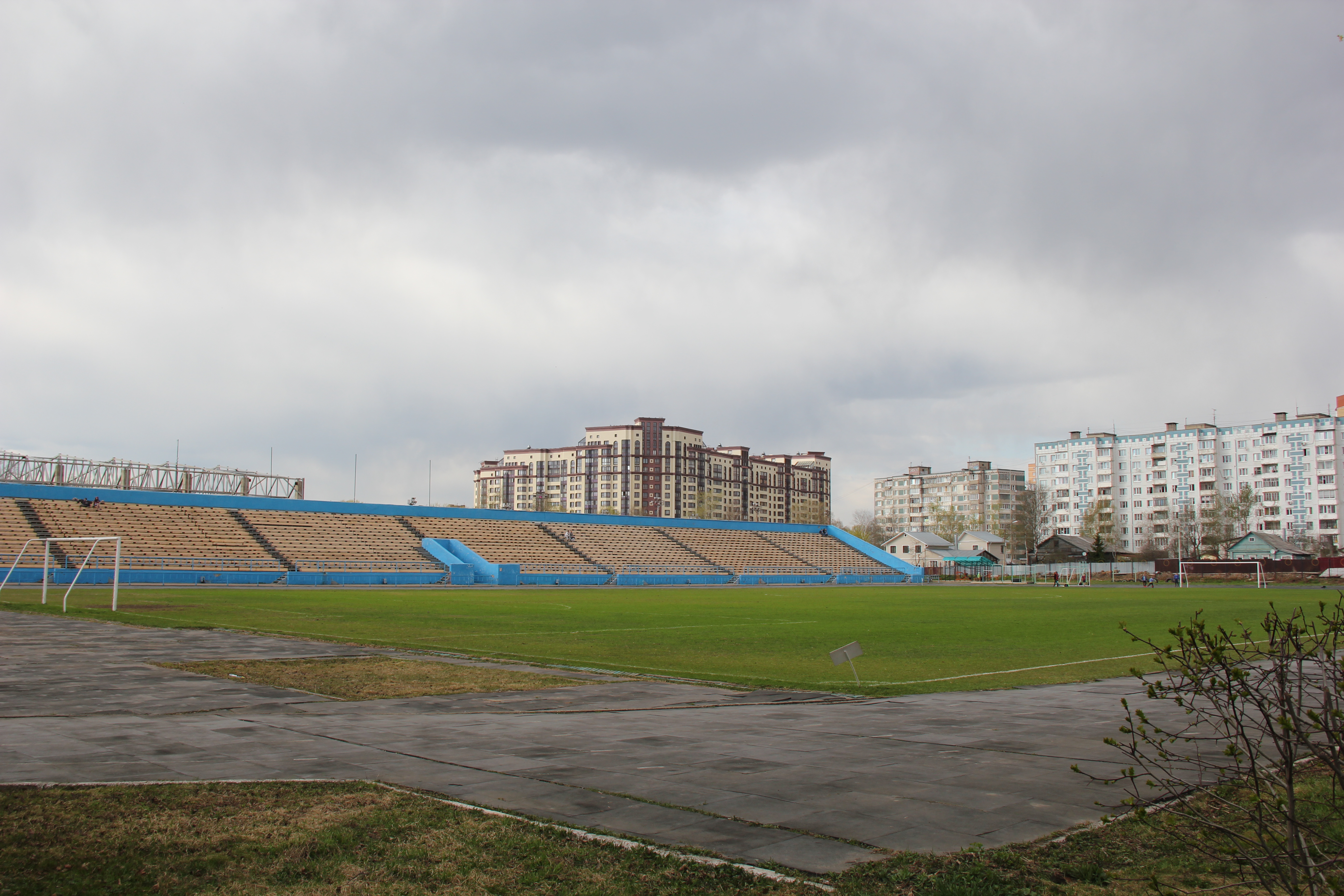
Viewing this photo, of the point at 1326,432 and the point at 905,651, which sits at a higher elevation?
the point at 1326,432

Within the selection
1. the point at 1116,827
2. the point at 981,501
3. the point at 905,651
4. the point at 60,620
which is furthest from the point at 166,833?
the point at 981,501

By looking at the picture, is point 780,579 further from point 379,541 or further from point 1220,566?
point 1220,566

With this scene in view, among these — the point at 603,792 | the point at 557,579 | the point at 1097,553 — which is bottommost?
the point at 557,579

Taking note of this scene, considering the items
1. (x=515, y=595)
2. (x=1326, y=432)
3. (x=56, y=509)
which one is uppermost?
(x=1326, y=432)

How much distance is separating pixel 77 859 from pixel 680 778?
13.1 feet

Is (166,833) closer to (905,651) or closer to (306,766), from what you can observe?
(306,766)

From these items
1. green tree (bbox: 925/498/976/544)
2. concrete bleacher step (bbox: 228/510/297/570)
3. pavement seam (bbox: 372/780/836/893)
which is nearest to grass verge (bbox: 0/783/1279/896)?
pavement seam (bbox: 372/780/836/893)

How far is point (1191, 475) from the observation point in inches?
5408

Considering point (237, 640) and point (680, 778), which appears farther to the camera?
point (237, 640)

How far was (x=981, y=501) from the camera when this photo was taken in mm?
198875

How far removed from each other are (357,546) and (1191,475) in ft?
406

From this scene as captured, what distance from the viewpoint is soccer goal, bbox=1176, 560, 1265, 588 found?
71.6m

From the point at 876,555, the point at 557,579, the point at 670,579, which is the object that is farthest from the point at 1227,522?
the point at 557,579

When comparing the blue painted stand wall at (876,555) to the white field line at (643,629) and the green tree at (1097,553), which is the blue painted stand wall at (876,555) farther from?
the white field line at (643,629)
